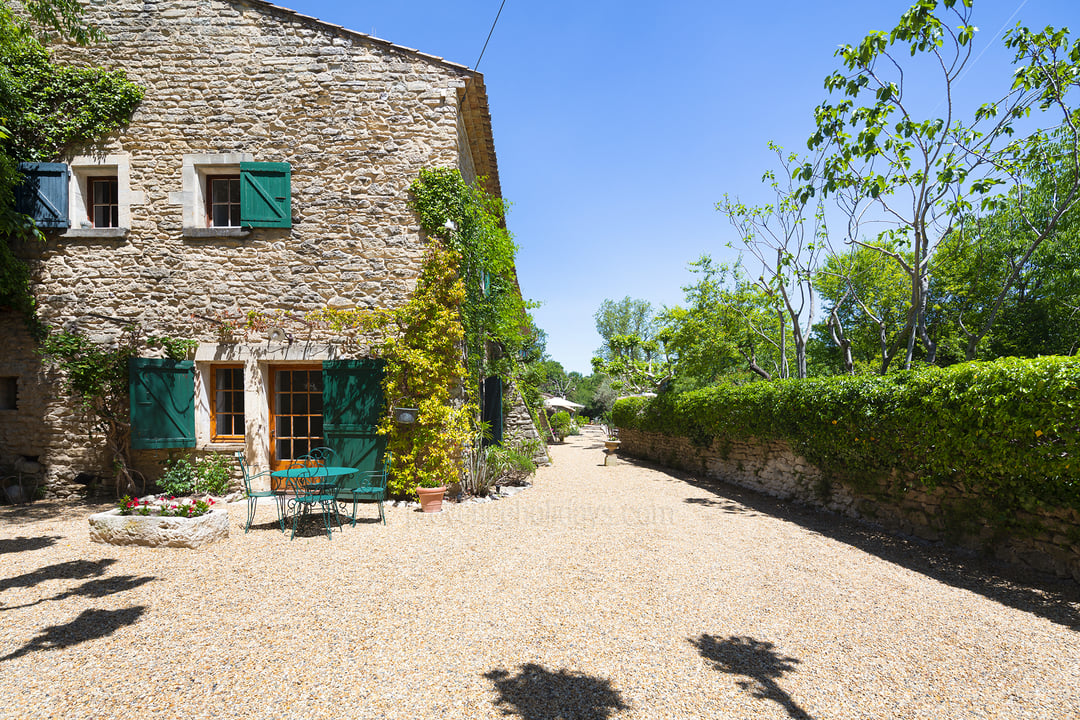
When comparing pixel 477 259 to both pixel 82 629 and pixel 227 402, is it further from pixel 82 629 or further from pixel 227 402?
pixel 82 629

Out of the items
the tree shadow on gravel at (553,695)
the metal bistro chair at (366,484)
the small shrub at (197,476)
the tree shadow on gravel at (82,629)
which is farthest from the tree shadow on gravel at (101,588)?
the tree shadow on gravel at (553,695)

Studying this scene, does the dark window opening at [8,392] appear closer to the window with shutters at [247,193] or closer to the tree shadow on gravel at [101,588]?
the window with shutters at [247,193]

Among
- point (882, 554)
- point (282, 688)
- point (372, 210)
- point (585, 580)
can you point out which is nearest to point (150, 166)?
point (372, 210)

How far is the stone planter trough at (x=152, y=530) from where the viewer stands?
4.68 metres

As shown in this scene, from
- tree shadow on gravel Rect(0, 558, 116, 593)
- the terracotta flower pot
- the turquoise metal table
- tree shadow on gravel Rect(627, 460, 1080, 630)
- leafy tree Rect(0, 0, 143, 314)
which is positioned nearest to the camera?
tree shadow on gravel Rect(627, 460, 1080, 630)

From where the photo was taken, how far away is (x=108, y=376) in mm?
6781

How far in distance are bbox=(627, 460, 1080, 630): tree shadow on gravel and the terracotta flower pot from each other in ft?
13.9

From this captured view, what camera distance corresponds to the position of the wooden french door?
7078mm

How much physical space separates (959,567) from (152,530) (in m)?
7.86

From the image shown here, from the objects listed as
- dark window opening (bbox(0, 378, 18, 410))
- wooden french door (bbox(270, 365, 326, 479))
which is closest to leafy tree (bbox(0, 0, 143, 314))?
dark window opening (bbox(0, 378, 18, 410))

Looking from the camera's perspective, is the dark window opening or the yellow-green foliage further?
the dark window opening

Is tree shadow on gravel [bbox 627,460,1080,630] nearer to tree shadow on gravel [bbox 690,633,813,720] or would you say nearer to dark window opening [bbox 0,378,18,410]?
tree shadow on gravel [bbox 690,633,813,720]

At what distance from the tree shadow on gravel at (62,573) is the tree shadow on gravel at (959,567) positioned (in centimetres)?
733

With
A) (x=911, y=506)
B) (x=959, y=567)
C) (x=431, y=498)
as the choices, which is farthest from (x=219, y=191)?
(x=959, y=567)
